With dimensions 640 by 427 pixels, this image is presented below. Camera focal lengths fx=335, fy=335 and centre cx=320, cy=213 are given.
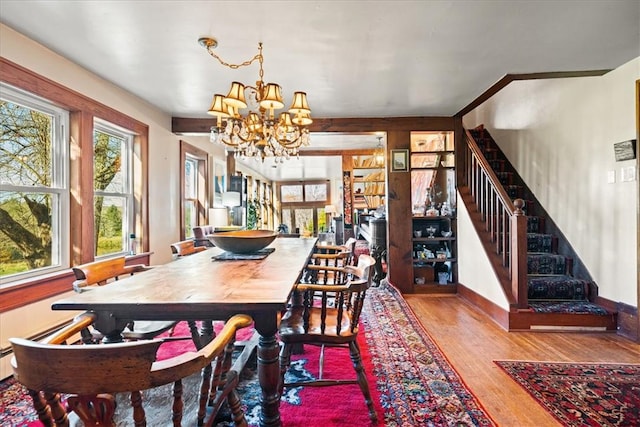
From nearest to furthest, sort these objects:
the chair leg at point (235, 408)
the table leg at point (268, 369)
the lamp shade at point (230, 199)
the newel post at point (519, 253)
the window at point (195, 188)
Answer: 1. the chair leg at point (235, 408)
2. the table leg at point (268, 369)
3. the newel post at point (519, 253)
4. the window at point (195, 188)
5. the lamp shade at point (230, 199)

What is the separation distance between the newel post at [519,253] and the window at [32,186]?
390cm

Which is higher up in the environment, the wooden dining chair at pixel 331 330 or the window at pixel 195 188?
the window at pixel 195 188

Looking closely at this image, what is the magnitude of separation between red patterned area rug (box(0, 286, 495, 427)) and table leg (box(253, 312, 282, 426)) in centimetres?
41

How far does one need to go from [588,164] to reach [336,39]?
2.85 metres

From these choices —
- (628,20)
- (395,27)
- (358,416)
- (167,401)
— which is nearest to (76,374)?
(167,401)

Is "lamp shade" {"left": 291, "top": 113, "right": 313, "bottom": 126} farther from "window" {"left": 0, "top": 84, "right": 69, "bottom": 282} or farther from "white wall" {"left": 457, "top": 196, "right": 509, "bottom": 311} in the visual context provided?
"white wall" {"left": 457, "top": 196, "right": 509, "bottom": 311}

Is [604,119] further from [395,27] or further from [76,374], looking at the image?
[76,374]

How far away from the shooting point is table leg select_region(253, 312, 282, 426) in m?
1.32

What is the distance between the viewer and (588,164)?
3355 mm

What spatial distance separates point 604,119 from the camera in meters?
3.15

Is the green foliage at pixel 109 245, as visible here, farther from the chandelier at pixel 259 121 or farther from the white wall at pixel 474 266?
the white wall at pixel 474 266

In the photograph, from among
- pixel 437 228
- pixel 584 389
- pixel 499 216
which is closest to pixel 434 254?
pixel 437 228

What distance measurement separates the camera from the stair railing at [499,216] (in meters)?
3.04

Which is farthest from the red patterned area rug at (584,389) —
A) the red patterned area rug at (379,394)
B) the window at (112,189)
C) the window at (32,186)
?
the window at (112,189)
